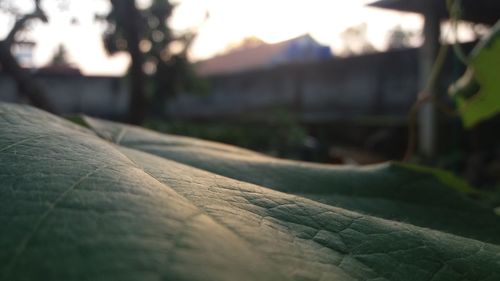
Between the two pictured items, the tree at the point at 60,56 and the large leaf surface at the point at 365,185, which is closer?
the large leaf surface at the point at 365,185

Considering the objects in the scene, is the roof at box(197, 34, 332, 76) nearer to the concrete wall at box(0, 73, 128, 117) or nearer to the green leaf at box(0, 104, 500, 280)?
the concrete wall at box(0, 73, 128, 117)

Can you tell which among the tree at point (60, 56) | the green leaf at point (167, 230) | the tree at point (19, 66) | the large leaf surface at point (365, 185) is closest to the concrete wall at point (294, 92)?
the tree at point (19, 66)

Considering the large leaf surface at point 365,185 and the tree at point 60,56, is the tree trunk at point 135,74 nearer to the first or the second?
the large leaf surface at point 365,185

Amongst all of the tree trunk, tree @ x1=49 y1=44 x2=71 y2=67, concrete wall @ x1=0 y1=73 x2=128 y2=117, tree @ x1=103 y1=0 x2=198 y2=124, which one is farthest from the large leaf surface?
tree @ x1=49 y1=44 x2=71 y2=67

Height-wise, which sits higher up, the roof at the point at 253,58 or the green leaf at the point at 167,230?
the roof at the point at 253,58

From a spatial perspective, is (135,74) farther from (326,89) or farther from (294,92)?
(294,92)

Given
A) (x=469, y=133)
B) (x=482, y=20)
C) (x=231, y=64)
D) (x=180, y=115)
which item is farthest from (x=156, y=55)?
(x=231, y=64)
